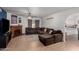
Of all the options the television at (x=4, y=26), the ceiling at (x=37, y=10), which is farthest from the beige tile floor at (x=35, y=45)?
the ceiling at (x=37, y=10)

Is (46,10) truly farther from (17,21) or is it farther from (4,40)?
(4,40)

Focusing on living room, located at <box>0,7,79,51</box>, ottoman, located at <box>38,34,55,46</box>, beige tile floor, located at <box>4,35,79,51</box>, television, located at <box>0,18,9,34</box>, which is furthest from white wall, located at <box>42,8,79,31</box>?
television, located at <box>0,18,9,34</box>

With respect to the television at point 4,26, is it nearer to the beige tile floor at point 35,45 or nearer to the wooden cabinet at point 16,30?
the wooden cabinet at point 16,30

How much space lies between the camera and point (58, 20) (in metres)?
2.32

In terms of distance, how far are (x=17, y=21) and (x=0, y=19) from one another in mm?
345

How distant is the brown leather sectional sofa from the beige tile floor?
0.09 metres

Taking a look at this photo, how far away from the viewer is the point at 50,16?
2.32 metres

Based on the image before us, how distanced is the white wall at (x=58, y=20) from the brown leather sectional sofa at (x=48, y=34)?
0.30 ft

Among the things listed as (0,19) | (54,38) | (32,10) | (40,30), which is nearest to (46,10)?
(32,10)

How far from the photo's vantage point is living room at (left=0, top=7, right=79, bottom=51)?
7.42 ft

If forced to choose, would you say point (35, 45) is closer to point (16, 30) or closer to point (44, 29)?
point (44, 29)

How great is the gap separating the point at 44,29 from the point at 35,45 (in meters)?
0.40

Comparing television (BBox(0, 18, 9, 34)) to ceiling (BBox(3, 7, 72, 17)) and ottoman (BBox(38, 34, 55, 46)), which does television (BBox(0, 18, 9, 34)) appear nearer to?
ceiling (BBox(3, 7, 72, 17))

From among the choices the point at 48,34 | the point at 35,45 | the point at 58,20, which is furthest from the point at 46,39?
the point at 58,20
